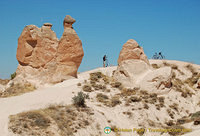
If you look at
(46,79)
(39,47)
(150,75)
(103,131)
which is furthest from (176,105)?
(39,47)

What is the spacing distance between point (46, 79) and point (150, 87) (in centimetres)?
691

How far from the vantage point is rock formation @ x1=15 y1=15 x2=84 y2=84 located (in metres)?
16.8

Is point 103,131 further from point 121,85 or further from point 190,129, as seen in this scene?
point 121,85

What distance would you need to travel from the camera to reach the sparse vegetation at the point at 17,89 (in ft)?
47.5

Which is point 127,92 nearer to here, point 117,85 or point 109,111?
point 117,85

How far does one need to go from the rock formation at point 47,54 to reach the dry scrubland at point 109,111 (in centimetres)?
112

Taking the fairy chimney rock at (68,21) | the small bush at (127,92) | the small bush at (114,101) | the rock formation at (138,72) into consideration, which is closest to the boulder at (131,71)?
the rock formation at (138,72)

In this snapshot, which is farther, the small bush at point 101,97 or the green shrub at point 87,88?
→ the green shrub at point 87,88

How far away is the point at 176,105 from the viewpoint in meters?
15.0

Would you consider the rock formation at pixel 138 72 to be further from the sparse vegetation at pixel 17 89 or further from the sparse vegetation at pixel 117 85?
Result: the sparse vegetation at pixel 17 89

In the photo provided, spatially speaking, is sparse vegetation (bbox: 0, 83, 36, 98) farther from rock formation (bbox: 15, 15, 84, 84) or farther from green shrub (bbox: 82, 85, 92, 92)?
green shrub (bbox: 82, 85, 92, 92)

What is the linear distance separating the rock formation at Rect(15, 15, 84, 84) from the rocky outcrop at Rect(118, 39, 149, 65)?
10.1 feet

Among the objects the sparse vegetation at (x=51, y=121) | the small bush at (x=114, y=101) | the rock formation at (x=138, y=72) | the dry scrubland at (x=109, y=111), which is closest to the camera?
the sparse vegetation at (x=51, y=121)

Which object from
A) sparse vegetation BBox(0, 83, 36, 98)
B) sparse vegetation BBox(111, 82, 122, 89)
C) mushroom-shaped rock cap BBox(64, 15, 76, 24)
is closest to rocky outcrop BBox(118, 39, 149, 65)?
sparse vegetation BBox(111, 82, 122, 89)
